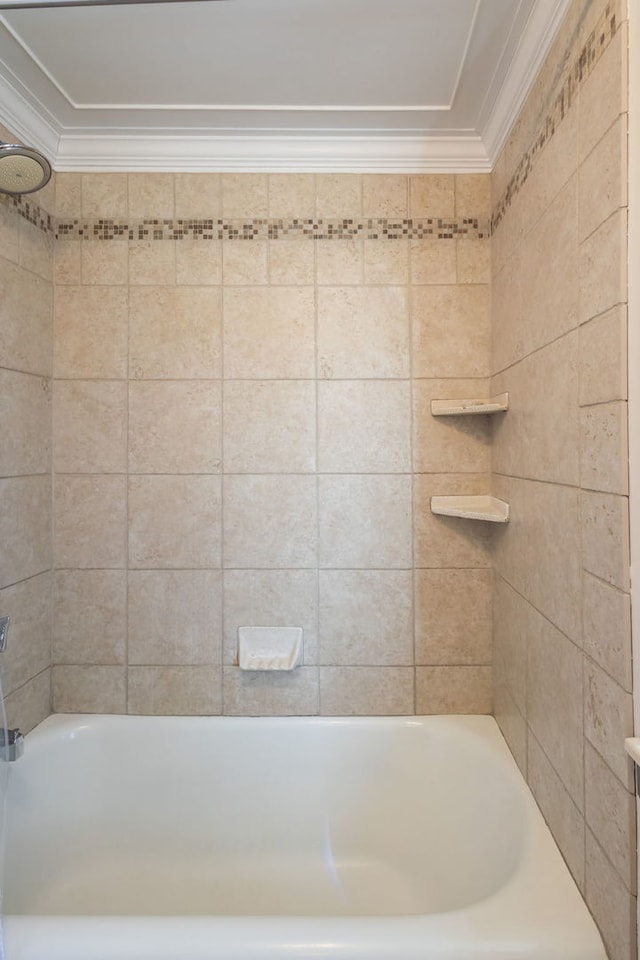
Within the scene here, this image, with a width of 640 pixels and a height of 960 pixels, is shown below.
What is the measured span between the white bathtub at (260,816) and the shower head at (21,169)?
156 centimetres

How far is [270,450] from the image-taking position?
63.4 inches

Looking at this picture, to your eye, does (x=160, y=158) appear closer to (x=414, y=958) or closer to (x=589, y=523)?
(x=589, y=523)

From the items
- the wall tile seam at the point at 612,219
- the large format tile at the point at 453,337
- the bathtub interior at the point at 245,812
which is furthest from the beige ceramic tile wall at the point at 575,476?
the bathtub interior at the point at 245,812

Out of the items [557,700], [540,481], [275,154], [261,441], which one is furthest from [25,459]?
[557,700]

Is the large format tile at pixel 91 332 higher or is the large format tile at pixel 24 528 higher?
the large format tile at pixel 91 332

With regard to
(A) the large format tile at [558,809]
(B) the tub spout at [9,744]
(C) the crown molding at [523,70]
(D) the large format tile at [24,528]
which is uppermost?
(C) the crown molding at [523,70]

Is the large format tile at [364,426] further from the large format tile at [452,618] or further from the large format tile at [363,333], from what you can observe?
the large format tile at [452,618]

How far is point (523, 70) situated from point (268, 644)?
1729 millimetres

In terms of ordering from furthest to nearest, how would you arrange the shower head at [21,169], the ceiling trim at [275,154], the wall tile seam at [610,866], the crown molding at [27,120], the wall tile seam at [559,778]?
the ceiling trim at [275,154], the crown molding at [27,120], the shower head at [21,169], the wall tile seam at [559,778], the wall tile seam at [610,866]

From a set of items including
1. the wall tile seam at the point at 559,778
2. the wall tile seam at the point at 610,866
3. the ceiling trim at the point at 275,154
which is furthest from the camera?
the ceiling trim at the point at 275,154

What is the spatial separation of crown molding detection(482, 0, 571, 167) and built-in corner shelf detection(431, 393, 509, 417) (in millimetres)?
743

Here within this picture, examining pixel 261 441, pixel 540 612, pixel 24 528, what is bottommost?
pixel 540 612

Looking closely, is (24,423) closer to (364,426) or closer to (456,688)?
(364,426)

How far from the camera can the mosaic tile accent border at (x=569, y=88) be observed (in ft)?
2.81
